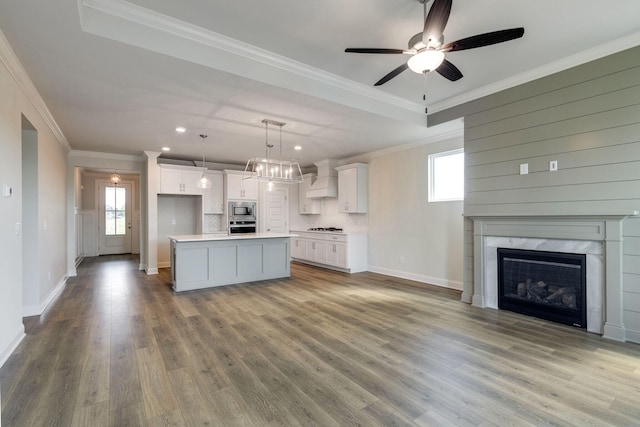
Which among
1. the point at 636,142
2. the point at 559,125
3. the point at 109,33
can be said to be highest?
the point at 109,33

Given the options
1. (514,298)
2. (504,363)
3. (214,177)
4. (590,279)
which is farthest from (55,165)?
(590,279)

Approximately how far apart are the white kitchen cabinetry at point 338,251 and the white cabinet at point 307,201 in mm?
818

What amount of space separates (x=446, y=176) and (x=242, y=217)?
5.03 meters

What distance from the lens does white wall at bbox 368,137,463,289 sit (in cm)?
525

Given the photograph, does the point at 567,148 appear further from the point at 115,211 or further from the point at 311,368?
the point at 115,211

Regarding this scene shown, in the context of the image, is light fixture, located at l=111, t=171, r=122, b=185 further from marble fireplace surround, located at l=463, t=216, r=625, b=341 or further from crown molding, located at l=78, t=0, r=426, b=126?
marble fireplace surround, located at l=463, t=216, r=625, b=341

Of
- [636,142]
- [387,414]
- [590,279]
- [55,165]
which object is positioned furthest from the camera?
[55,165]

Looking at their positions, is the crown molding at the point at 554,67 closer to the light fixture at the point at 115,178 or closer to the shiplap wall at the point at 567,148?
the shiplap wall at the point at 567,148

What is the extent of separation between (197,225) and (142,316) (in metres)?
4.41

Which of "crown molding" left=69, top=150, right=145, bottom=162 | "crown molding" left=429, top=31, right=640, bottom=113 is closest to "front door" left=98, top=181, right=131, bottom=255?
"crown molding" left=69, top=150, right=145, bottom=162

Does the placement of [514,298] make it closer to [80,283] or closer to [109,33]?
[109,33]

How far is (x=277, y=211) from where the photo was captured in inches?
336

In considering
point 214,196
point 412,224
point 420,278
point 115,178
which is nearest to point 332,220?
point 412,224

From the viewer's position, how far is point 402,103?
443 centimetres
